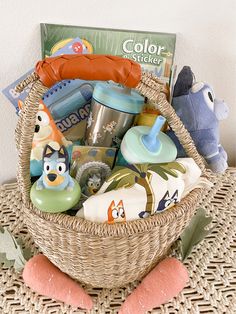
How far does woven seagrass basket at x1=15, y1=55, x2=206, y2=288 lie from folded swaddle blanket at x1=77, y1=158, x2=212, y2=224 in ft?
0.04

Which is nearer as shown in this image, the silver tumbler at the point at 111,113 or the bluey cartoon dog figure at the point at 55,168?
the bluey cartoon dog figure at the point at 55,168

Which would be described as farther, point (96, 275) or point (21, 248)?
point (21, 248)

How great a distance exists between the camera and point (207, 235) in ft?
2.72

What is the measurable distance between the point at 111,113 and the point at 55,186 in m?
0.17

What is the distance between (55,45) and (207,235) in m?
0.47

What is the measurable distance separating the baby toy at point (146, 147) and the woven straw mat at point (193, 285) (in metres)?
0.23

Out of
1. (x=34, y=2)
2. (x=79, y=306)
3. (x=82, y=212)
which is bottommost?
(x=79, y=306)

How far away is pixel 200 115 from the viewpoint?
733mm

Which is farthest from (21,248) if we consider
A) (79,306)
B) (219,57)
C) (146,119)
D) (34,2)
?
(219,57)

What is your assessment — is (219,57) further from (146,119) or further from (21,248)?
(21,248)

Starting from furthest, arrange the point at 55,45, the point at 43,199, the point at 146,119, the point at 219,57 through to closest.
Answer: the point at 219,57 < the point at 55,45 < the point at 146,119 < the point at 43,199

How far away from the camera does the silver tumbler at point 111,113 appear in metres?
0.69

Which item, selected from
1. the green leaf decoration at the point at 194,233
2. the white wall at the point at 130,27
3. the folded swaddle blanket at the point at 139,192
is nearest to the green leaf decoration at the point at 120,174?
the folded swaddle blanket at the point at 139,192

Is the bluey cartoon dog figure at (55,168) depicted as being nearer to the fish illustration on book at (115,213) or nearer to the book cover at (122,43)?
the fish illustration on book at (115,213)
